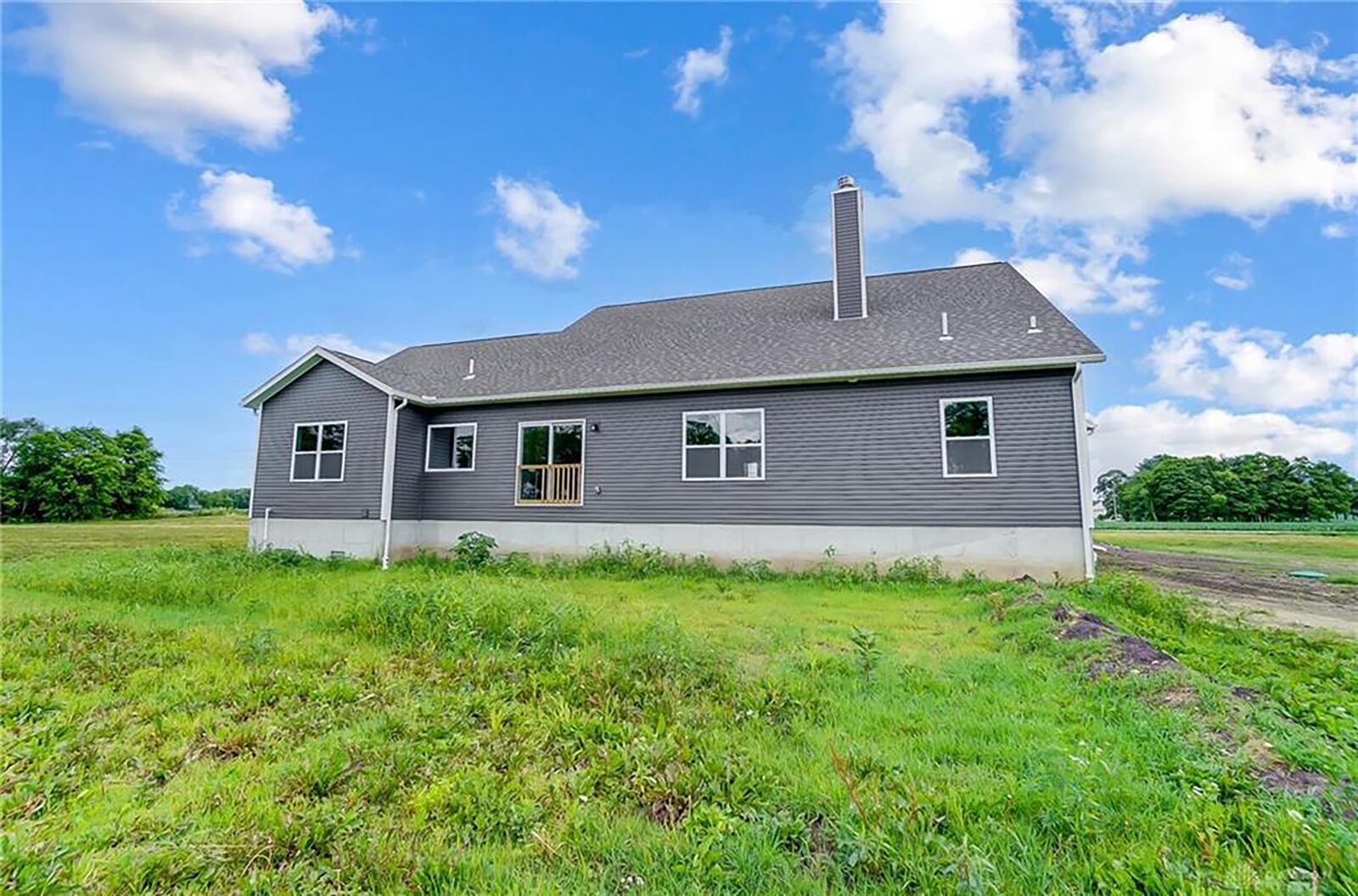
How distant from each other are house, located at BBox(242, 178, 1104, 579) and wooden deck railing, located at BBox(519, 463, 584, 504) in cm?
6

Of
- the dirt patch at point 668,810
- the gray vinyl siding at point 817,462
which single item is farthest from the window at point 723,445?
the dirt patch at point 668,810

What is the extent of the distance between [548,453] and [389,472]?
136 inches

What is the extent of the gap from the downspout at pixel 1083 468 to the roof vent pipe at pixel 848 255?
4.58m

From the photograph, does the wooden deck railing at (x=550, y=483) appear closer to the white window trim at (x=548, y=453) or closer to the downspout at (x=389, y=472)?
the white window trim at (x=548, y=453)

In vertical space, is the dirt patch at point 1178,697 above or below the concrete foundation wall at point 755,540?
below

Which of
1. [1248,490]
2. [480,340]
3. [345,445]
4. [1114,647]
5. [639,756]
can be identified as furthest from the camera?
[1248,490]

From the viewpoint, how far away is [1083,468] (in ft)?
31.3

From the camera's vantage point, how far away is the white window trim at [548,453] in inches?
496

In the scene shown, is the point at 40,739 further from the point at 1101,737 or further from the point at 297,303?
the point at 297,303

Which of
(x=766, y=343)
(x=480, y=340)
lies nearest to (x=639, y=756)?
(x=766, y=343)

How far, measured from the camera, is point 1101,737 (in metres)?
3.15

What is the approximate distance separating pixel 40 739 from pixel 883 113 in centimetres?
1606

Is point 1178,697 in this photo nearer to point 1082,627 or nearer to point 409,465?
point 1082,627

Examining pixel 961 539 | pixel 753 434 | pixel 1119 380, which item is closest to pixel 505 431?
pixel 753 434
